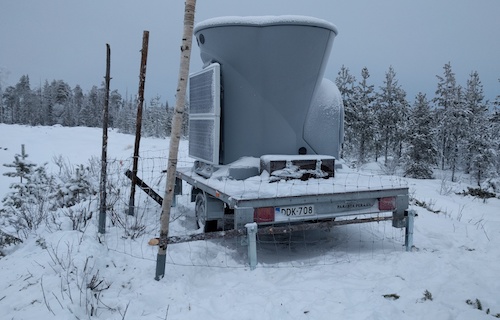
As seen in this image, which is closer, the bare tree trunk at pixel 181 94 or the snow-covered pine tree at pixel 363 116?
the bare tree trunk at pixel 181 94

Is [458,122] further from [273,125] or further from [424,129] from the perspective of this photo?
[273,125]

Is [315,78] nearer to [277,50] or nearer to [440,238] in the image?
[277,50]

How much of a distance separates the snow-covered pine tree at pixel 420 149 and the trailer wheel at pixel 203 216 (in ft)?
100

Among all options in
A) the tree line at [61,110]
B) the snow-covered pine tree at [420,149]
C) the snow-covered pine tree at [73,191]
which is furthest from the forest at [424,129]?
the tree line at [61,110]

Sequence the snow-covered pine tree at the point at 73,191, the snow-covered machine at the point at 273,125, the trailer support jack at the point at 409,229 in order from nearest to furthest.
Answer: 1. the snow-covered machine at the point at 273,125
2. the trailer support jack at the point at 409,229
3. the snow-covered pine tree at the point at 73,191

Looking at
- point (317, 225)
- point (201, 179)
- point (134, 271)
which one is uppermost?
point (201, 179)

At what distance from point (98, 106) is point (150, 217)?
74.7 m

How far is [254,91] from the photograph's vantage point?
5.17 metres

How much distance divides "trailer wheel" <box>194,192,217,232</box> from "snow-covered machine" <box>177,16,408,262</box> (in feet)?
0.06

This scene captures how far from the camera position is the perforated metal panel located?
499cm

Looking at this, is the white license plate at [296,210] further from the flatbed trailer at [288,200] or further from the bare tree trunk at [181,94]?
the bare tree trunk at [181,94]

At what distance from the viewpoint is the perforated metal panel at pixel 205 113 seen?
4.99 meters

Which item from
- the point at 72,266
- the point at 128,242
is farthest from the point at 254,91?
the point at 72,266

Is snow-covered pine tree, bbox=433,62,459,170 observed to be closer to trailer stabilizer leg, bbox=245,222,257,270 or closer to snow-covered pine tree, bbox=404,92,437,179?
snow-covered pine tree, bbox=404,92,437,179
